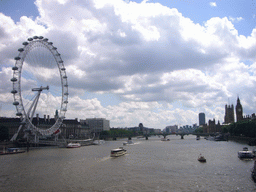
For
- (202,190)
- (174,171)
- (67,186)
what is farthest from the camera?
(174,171)

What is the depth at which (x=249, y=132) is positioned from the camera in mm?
119250

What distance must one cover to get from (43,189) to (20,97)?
56.0 m

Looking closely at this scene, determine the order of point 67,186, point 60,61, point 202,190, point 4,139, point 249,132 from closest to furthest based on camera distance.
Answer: point 202,190 → point 67,186 → point 60,61 → point 4,139 → point 249,132

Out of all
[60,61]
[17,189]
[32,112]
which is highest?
[60,61]

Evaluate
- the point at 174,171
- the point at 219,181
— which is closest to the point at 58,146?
the point at 174,171

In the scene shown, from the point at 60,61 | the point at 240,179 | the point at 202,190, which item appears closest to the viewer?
the point at 202,190

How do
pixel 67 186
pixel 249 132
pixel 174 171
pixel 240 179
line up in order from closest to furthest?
pixel 67 186, pixel 240 179, pixel 174 171, pixel 249 132

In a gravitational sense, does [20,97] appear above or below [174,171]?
above

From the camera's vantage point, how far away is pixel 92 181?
34.4m

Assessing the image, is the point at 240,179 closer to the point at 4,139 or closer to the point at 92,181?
the point at 92,181

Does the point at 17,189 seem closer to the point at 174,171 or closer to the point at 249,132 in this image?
the point at 174,171

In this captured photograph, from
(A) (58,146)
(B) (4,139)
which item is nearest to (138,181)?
(A) (58,146)

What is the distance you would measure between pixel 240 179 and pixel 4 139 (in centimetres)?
8841

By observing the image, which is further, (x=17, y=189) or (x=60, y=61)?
(x=60, y=61)
